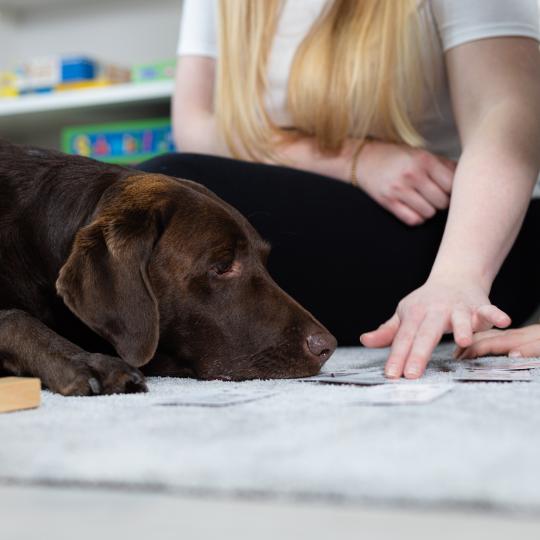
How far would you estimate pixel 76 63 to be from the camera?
13.6ft

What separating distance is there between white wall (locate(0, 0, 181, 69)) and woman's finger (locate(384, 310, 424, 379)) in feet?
11.2

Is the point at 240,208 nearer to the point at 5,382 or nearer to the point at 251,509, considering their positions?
the point at 5,382

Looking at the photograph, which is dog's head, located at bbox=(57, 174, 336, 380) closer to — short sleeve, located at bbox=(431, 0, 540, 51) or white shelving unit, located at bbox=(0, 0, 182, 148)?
short sleeve, located at bbox=(431, 0, 540, 51)

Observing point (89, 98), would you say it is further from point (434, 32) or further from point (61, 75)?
point (434, 32)

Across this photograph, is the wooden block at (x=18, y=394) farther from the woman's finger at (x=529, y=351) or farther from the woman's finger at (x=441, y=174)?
the woman's finger at (x=441, y=174)

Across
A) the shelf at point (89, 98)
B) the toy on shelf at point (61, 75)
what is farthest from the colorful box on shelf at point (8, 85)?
the shelf at point (89, 98)

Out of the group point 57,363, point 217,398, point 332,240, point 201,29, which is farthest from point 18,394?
point 201,29

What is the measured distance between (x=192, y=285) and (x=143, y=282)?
98 millimetres

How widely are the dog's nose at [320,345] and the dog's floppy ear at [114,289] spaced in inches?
11.2

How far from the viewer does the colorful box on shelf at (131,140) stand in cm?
400

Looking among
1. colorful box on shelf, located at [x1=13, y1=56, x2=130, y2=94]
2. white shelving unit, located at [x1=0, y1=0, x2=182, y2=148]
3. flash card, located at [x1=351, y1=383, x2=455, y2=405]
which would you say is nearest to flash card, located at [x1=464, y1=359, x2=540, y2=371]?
flash card, located at [x1=351, y1=383, x2=455, y2=405]

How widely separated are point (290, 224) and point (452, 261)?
63cm

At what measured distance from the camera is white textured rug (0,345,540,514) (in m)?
0.66

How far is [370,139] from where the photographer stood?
230 cm
